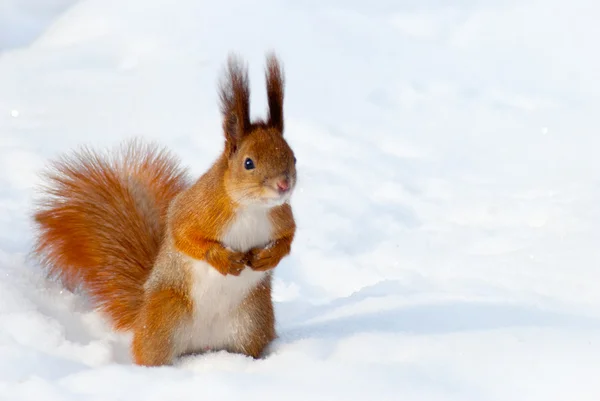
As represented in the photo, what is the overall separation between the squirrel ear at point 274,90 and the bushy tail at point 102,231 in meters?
0.60

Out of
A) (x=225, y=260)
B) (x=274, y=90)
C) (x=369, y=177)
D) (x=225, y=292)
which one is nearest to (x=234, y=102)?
(x=274, y=90)

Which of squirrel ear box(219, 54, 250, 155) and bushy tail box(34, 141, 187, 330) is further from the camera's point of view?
bushy tail box(34, 141, 187, 330)

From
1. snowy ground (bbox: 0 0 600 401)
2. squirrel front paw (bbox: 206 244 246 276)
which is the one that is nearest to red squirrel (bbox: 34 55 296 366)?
squirrel front paw (bbox: 206 244 246 276)

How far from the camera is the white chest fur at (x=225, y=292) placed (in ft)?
8.80

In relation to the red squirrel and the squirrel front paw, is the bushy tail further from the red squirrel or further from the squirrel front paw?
the squirrel front paw

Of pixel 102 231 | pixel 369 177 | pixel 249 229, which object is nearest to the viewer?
pixel 249 229

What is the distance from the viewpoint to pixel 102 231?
10.2 feet

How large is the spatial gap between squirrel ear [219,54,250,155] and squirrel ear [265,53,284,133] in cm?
7

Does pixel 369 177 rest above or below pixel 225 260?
below

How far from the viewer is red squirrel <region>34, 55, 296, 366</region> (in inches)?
104

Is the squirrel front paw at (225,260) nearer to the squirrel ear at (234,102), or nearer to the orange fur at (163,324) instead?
the orange fur at (163,324)

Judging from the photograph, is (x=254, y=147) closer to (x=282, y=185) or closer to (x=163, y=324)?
(x=282, y=185)

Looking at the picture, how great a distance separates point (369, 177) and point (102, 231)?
6.25 ft

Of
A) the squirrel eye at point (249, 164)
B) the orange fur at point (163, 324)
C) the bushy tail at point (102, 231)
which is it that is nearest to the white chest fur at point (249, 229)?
the squirrel eye at point (249, 164)
